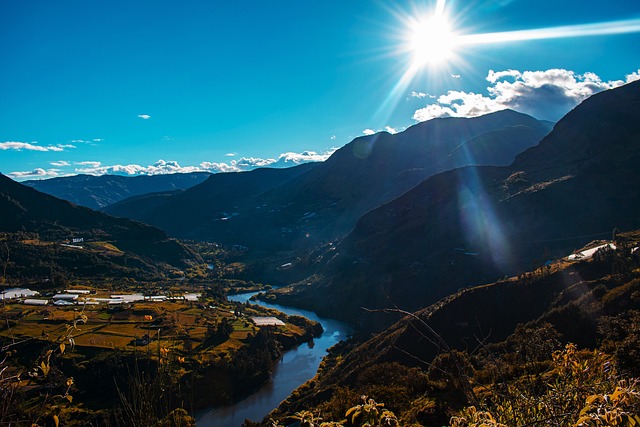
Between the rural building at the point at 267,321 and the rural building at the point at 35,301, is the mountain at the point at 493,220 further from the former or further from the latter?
the rural building at the point at 35,301

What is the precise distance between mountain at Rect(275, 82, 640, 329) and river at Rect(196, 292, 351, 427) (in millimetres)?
12885

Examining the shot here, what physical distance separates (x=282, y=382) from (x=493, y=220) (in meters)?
72.4

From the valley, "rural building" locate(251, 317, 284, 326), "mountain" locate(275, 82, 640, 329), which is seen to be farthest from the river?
"mountain" locate(275, 82, 640, 329)

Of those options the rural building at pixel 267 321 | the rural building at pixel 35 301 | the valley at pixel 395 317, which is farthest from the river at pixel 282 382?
the rural building at pixel 35 301

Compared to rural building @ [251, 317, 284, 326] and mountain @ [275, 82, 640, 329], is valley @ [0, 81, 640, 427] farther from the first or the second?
rural building @ [251, 317, 284, 326]

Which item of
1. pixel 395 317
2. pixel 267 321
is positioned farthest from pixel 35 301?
pixel 395 317

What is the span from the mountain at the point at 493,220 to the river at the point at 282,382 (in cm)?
1288

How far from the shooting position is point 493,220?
112188mm

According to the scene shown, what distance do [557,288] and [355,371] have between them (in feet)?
99.3

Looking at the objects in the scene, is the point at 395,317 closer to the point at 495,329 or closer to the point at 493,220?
the point at 493,220

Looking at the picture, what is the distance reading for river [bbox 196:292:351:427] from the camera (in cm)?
6128

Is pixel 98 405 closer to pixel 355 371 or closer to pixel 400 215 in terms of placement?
pixel 355 371

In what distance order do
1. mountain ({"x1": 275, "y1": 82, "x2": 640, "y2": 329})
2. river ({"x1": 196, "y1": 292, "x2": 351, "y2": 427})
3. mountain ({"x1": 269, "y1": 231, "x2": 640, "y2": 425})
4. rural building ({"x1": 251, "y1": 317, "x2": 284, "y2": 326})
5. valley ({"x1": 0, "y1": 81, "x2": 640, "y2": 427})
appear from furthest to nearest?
rural building ({"x1": 251, "y1": 317, "x2": 284, "y2": 326}) < mountain ({"x1": 275, "y1": 82, "x2": 640, "y2": 329}) < river ({"x1": 196, "y1": 292, "x2": 351, "y2": 427}) < mountain ({"x1": 269, "y1": 231, "x2": 640, "y2": 425}) < valley ({"x1": 0, "y1": 81, "x2": 640, "y2": 427})

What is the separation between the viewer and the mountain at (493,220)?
96812 mm
